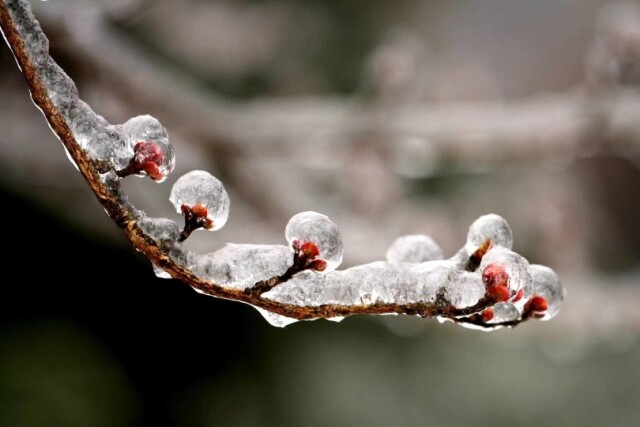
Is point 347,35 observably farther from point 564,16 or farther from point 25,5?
point 25,5

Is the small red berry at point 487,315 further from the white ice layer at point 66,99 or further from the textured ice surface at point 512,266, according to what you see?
the white ice layer at point 66,99

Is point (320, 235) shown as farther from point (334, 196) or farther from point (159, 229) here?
point (334, 196)

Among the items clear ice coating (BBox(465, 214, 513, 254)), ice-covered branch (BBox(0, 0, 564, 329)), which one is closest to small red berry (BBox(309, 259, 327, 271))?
ice-covered branch (BBox(0, 0, 564, 329))

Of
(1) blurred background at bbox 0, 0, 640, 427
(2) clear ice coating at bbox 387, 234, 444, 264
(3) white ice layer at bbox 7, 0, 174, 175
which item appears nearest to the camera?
(3) white ice layer at bbox 7, 0, 174, 175

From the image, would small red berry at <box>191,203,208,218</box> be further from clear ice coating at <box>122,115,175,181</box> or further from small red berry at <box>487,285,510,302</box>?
small red berry at <box>487,285,510,302</box>

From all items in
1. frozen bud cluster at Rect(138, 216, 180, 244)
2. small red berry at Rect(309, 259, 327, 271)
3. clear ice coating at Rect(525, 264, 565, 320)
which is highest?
clear ice coating at Rect(525, 264, 565, 320)

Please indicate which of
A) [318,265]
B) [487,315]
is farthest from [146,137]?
[487,315]

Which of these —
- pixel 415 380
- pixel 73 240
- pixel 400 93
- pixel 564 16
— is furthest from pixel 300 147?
pixel 564 16
